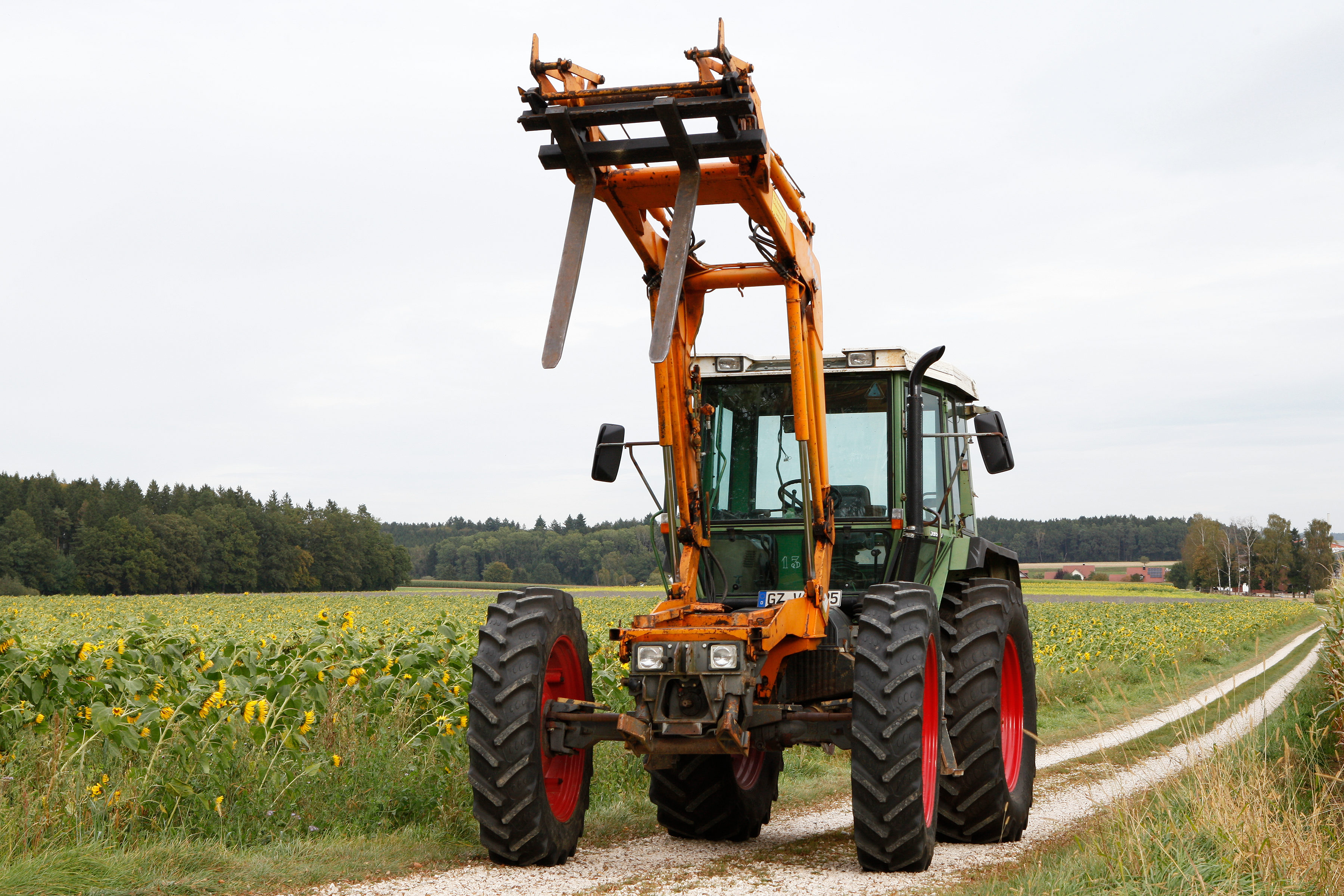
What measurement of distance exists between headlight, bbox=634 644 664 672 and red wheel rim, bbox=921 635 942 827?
1427mm

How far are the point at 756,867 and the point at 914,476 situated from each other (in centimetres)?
266

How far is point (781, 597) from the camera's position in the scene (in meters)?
7.21

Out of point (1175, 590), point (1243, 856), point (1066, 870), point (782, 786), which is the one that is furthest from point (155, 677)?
point (1175, 590)

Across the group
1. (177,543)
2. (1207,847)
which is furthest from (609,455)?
(177,543)

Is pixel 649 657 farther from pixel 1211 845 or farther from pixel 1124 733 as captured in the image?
pixel 1124 733

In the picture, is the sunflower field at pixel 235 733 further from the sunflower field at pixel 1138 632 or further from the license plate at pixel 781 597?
the sunflower field at pixel 1138 632

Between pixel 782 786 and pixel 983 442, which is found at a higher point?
pixel 983 442

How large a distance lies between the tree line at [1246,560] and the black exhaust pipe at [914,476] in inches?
2699

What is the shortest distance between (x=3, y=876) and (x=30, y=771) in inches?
63.0

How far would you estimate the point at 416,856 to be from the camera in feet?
20.8

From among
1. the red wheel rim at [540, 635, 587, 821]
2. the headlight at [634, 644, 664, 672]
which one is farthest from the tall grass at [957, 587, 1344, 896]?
the red wheel rim at [540, 635, 587, 821]

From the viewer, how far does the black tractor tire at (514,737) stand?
5.96 meters

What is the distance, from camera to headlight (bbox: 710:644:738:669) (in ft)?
19.4

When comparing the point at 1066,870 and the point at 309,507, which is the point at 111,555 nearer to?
the point at 309,507
